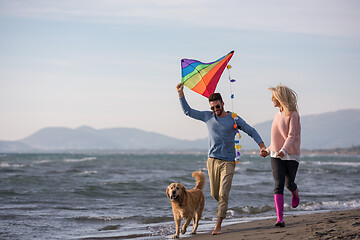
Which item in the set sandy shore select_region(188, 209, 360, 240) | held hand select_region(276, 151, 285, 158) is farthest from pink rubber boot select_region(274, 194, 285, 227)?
held hand select_region(276, 151, 285, 158)

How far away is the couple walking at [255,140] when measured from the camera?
6555mm

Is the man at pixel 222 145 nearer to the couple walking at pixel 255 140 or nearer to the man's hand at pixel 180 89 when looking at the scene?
the couple walking at pixel 255 140

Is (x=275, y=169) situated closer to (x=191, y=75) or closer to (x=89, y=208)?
(x=191, y=75)

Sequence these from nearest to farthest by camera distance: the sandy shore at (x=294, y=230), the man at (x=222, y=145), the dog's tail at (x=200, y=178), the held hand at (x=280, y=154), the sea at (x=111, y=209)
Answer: the sandy shore at (x=294, y=230), the held hand at (x=280, y=154), the man at (x=222, y=145), the dog's tail at (x=200, y=178), the sea at (x=111, y=209)

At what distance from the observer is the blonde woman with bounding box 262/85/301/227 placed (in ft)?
21.3

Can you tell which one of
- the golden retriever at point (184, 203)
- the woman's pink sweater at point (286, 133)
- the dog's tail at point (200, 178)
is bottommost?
the golden retriever at point (184, 203)

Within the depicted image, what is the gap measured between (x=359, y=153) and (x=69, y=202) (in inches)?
6477

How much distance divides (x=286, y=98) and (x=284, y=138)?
0.58m

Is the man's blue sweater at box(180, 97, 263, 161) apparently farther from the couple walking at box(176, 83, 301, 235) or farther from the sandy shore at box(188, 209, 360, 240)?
the sandy shore at box(188, 209, 360, 240)

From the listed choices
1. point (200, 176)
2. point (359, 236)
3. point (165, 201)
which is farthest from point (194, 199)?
point (165, 201)

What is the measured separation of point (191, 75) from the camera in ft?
24.1

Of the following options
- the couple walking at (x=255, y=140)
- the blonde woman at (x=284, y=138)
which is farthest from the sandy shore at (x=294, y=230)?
the blonde woman at (x=284, y=138)

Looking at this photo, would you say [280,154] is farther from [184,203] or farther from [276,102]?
[184,203]

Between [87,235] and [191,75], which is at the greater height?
[191,75]
